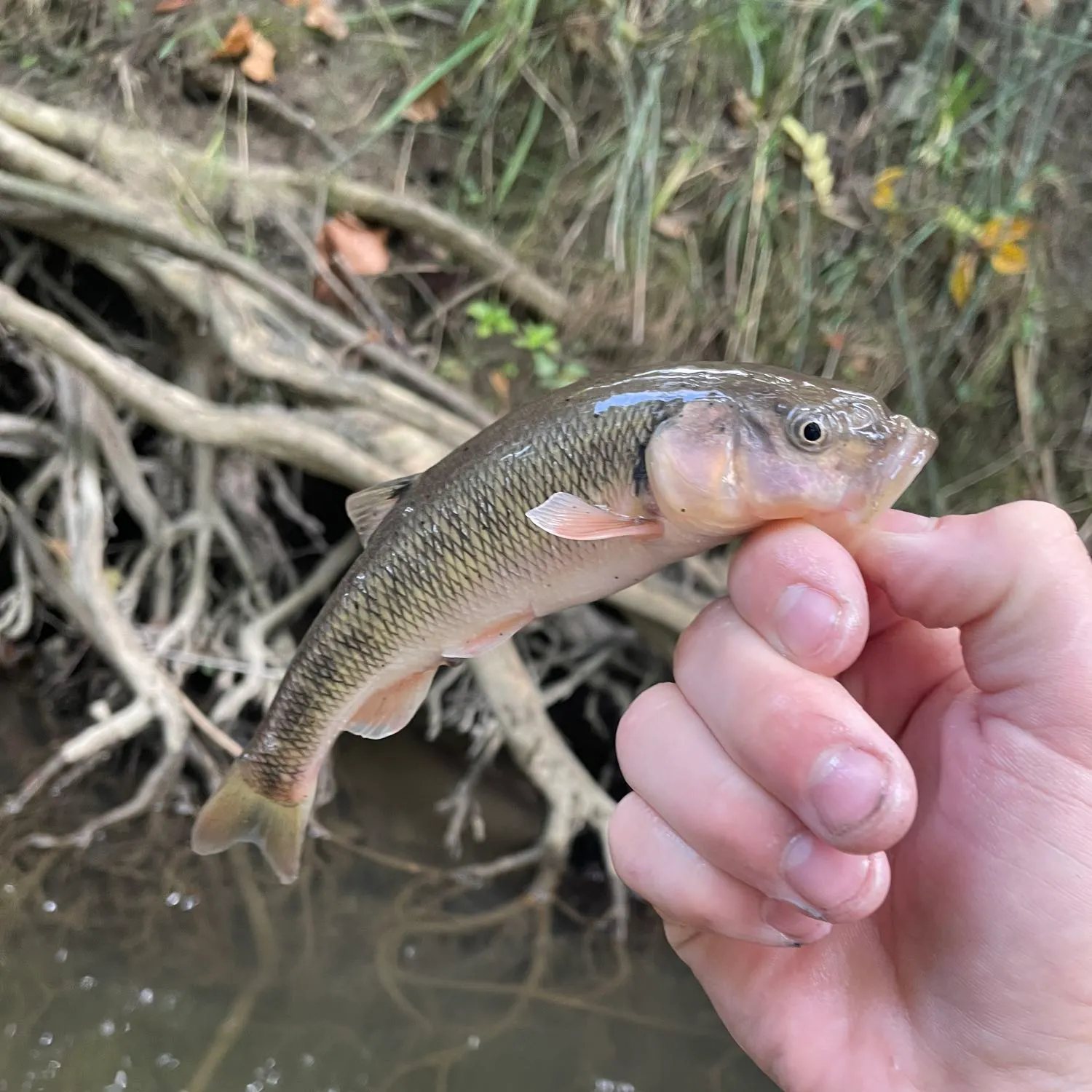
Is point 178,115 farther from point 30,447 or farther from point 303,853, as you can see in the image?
point 303,853

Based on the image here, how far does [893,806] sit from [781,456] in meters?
0.36

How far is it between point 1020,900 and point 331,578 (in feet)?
6.02

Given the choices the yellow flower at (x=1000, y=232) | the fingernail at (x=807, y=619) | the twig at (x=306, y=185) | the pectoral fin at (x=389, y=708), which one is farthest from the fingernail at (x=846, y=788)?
the yellow flower at (x=1000, y=232)

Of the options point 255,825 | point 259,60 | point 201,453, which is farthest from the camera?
point 259,60

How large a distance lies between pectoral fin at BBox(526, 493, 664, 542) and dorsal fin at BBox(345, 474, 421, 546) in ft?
0.82

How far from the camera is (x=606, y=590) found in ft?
3.28

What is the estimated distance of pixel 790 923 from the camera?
863 millimetres

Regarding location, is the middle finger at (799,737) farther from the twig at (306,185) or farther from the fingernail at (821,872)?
the twig at (306,185)

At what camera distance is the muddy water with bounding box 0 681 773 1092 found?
1.58m

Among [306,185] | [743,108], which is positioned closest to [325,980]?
[306,185]

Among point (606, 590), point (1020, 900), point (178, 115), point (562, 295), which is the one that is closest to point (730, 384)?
point (606, 590)

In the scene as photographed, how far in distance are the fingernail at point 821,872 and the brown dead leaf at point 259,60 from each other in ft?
7.93

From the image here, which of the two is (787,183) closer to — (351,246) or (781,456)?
(351,246)

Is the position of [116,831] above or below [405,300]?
below
